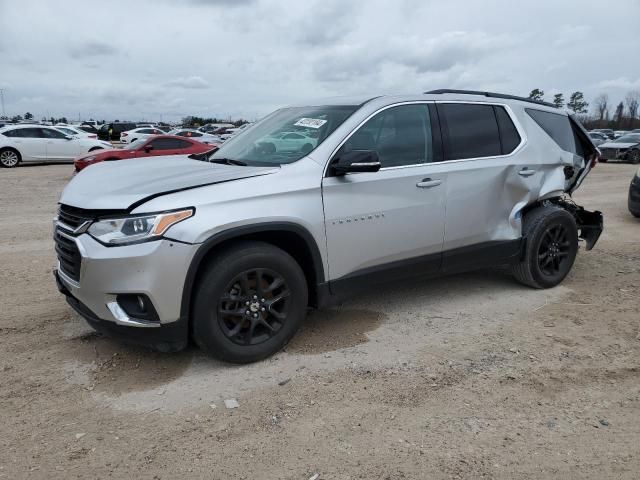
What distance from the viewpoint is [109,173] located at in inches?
156

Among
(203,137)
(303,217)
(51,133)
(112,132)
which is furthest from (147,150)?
(112,132)

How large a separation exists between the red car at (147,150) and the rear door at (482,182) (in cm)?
1113

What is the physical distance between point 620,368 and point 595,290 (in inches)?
70.0

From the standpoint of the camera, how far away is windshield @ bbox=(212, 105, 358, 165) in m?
3.95

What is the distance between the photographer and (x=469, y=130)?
462cm

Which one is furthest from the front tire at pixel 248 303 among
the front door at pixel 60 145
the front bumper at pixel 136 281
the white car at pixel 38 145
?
the front door at pixel 60 145

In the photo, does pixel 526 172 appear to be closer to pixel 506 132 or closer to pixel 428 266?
pixel 506 132

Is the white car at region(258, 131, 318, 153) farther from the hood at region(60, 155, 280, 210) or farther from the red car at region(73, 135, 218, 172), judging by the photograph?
the red car at region(73, 135, 218, 172)

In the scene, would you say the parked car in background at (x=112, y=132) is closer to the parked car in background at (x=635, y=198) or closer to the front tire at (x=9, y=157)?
the front tire at (x=9, y=157)

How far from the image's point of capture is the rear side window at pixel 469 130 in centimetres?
446

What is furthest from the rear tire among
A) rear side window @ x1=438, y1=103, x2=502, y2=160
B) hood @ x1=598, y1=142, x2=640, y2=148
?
hood @ x1=598, y1=142, x2=640, y2=148

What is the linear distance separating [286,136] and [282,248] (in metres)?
0.99

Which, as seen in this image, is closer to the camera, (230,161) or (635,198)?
(230,161)

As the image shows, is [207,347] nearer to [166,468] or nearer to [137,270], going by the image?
[137,270]
